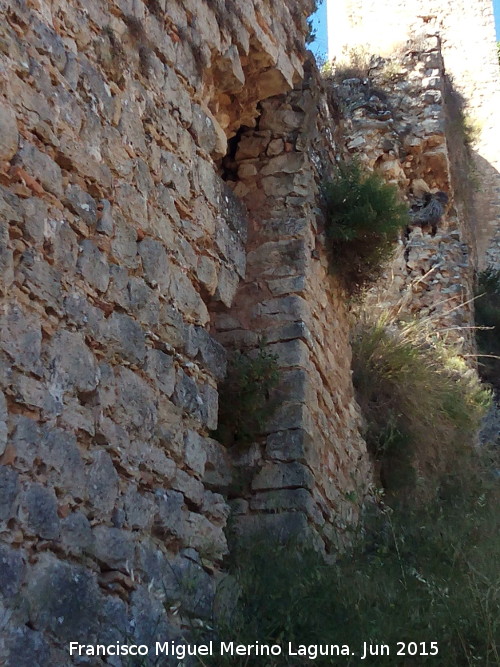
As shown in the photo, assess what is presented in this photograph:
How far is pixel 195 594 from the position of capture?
3.51m

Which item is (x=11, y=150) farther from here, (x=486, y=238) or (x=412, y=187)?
(x=486, y=238)

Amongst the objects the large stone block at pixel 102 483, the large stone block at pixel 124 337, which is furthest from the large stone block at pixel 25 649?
the large stone block at pixel 124 337

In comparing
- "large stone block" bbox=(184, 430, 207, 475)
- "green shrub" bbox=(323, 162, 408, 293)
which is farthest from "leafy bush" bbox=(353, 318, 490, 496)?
"large stone block" bbox=(184, 430, 207, 475)

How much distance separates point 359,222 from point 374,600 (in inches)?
105

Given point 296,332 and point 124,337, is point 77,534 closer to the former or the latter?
point 124,337

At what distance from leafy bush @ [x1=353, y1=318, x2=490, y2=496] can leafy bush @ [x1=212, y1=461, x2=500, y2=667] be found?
4.25 feet

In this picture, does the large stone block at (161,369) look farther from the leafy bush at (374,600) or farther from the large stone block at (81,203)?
the leafy bush at (374,600)

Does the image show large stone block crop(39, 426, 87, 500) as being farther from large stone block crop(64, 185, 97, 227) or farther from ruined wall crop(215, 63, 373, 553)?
ruined wall crop(215, 63, 373, 553)

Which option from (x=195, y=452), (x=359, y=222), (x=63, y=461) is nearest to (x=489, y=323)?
(x=359, y=222)

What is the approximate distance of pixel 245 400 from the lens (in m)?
4.65

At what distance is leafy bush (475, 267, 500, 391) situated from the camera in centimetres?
1088

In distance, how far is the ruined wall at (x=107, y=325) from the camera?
2.84m

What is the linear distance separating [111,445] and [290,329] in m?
1.94

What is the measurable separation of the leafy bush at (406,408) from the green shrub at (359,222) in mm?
776
